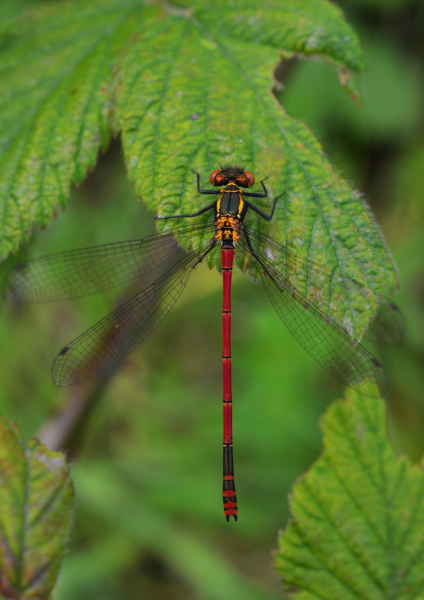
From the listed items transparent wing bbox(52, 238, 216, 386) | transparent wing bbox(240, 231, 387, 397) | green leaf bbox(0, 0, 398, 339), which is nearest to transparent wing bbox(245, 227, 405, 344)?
green leaf bbox(0, 0, 398, 339)

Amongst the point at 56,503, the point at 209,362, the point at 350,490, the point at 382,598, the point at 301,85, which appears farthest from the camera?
the point at 301,85

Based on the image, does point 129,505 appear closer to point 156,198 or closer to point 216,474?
point 216,474

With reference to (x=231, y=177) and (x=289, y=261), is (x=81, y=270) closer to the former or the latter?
(x=231, y=177)

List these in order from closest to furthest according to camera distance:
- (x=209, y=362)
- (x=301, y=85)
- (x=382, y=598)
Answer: (x=382, y=598) → (x=209, y=362) → (x=301, y=85)

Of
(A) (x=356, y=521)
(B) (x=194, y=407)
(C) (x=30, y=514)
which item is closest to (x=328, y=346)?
(A) (x=356, y=521)

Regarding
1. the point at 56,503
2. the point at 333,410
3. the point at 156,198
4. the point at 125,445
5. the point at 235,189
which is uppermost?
the point at 235,189

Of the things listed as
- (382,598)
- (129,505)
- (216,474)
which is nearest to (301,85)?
(216,474)

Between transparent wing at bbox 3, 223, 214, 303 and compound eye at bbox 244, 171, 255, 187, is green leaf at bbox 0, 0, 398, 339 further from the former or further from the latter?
transparent wing at bbox 3, 223, 214, 303
